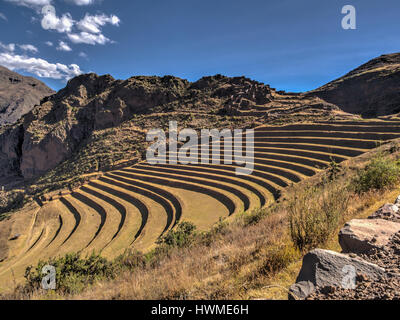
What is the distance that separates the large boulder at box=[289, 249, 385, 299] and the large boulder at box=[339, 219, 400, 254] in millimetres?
473

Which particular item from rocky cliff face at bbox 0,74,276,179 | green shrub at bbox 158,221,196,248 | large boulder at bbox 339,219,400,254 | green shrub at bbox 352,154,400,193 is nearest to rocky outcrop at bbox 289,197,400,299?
large boulder at bbox 339,219,400,254

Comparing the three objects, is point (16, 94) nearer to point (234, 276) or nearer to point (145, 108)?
point (145, 108)

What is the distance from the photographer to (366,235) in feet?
8.64

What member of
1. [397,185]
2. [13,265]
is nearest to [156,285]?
[397,185]

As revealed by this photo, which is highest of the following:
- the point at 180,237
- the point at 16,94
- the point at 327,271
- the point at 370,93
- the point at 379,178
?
the point at 16,94

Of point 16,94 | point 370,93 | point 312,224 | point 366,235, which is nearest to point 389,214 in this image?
point 366,235

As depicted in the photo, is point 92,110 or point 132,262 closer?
point 132,262

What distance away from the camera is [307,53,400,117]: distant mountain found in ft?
146

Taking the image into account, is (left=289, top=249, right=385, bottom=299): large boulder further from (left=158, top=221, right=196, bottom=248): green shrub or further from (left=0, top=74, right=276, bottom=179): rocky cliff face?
(left=0, top=74, right=276, bottom=179): rocky cliff face

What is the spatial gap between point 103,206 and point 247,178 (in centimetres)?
1378

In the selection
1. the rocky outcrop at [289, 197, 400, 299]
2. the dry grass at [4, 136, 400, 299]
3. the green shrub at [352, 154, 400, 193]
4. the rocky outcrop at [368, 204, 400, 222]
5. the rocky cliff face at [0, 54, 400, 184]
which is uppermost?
the rocky cliff face at [0, 54, 400, 184]

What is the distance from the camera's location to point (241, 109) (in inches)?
1810

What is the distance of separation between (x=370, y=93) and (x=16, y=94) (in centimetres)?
18280

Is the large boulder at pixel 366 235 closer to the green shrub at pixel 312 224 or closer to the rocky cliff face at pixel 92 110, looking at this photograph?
the green shrub at pixel 312 224
